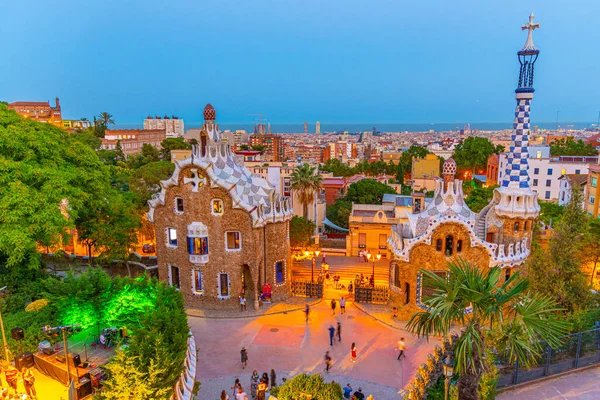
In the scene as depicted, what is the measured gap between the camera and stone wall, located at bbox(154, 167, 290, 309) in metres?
28.7

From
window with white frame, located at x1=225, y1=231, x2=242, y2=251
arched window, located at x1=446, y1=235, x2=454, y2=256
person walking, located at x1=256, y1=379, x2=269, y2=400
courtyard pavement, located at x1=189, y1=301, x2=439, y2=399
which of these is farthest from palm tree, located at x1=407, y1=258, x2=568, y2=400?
window with white frame, located at x1=225, y1=231, x2=242, y2=251

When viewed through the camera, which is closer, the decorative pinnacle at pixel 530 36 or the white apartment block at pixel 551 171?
the decorative pinnacle at pixel 530 36

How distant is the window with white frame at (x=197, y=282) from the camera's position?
1174 inches

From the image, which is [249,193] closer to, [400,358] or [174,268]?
[174,268]

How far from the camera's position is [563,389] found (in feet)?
63.8

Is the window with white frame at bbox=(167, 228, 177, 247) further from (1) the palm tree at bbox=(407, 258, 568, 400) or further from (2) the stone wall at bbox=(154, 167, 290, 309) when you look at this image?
(1) the palm tree at bbox=(407, 258, 568, 400)

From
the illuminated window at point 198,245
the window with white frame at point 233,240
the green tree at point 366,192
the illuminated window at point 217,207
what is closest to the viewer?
the illuminated window at point 217,207

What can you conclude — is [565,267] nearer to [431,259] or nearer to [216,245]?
[431,259]

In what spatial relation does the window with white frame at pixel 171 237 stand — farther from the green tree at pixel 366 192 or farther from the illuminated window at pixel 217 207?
the green tree at pixel 366 192

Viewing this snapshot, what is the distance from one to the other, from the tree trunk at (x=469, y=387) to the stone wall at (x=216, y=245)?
16263 mm

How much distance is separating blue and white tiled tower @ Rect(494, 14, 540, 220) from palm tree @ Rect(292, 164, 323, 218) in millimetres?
23801

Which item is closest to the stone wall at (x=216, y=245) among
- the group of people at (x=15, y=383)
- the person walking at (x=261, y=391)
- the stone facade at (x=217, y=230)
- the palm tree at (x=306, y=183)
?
the stone facade at (x=217, y=230)

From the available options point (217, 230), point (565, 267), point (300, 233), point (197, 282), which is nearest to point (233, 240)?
point (217, 230)

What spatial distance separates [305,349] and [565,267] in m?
14.6
